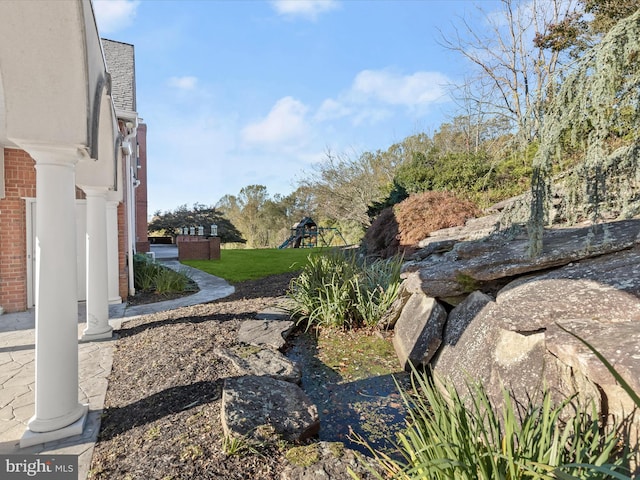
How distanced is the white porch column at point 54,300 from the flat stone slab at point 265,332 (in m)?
1.91

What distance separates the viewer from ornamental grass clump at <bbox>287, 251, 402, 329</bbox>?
500 centimetres

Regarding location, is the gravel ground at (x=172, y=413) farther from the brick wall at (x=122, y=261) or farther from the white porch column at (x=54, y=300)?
the brick wall at (x=122, y=261)

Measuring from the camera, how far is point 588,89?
216 centimetres

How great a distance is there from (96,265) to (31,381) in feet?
4.98

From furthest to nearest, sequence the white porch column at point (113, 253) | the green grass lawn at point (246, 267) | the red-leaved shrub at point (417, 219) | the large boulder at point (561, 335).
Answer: the green grass lawn at point (246, 267), the red-leaved shrub at point (417, 219), the white porch column at point (113, 253), the large boulder at point (561, 335)

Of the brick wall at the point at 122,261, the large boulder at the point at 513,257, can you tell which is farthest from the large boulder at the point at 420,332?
the brick wall at the point at 122,261

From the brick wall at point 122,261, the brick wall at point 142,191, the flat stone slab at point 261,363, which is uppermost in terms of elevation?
the brick wall at point 142,191

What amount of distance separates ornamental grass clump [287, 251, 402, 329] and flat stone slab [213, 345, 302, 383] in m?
1.31

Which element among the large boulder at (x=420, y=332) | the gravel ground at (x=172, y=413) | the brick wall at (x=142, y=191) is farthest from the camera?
the brick wall at (x=142, y=191)

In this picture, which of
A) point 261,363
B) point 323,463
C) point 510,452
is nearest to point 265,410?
point 323,463

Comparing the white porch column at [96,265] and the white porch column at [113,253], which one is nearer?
the white porch column at [96,265]

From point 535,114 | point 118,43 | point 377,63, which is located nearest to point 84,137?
point 535,114

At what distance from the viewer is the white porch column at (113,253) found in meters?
6.96

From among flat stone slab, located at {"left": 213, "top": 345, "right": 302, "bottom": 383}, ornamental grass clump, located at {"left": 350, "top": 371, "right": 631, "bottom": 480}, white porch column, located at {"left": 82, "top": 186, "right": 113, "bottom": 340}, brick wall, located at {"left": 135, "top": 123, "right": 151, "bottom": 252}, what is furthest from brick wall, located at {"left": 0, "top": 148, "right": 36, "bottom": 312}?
brick wall, located at {"left": 135, "top": 123, "right": 151, "bottom": 252}
